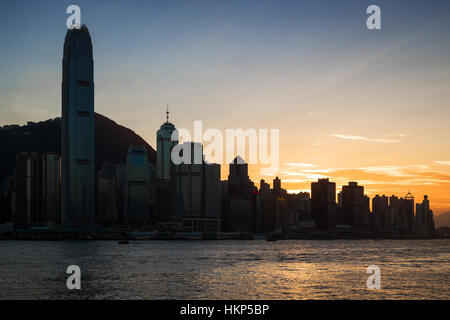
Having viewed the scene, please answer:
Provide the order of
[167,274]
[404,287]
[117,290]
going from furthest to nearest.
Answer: [167,274]
[404,287]
[117,290]

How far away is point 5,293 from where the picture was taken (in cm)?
6706
